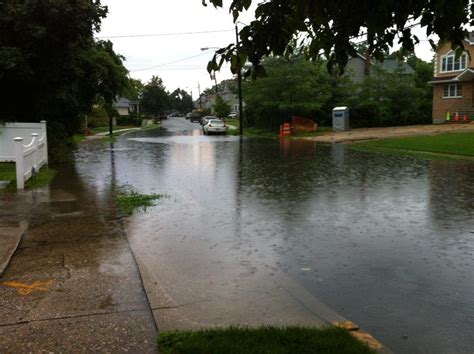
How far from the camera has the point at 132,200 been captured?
36.3ft

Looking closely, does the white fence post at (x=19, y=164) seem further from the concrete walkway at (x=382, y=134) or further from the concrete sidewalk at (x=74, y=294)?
the concrete walkway at (x=382, y=134)

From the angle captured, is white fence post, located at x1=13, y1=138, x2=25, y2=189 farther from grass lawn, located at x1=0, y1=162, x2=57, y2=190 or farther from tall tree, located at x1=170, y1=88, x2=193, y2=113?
tall tree, located at x1=170, y1=88, x2=193, y2=113

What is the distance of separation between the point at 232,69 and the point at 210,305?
2.56m

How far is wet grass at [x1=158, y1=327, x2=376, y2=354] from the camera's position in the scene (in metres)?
3.90

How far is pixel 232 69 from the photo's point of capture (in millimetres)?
3305

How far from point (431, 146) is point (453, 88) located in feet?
72.8

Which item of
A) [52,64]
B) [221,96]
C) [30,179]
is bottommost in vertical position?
[30,179]

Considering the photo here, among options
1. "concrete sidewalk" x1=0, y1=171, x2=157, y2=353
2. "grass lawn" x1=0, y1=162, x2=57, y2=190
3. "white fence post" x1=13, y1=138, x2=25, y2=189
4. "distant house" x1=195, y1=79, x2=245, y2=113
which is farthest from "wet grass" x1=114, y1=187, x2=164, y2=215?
"distant house" x1=195, y1=79, x2=245, y2=113

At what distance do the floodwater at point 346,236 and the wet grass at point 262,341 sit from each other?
468 mm

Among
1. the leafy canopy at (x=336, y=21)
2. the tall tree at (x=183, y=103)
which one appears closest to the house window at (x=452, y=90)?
the leafy canopy at (x=336, y=21)

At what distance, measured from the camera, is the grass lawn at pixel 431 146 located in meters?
21.3

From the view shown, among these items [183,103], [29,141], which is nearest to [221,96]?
[183,103]

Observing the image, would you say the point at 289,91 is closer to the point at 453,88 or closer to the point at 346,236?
the point at 453,88

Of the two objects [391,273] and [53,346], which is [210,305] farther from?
[391,273]
